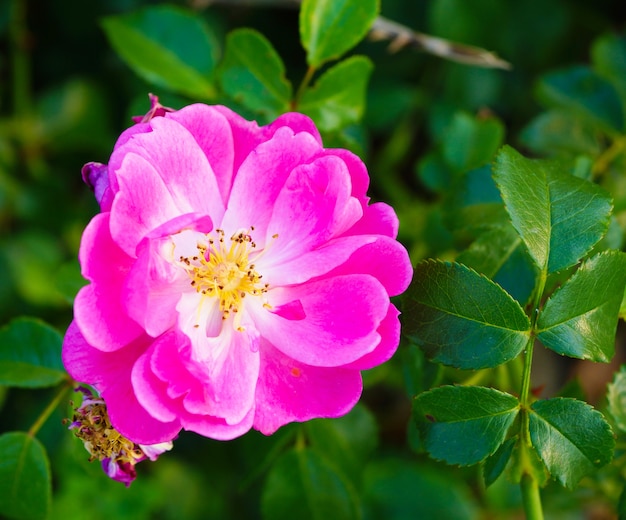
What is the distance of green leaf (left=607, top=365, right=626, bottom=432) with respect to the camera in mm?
1530

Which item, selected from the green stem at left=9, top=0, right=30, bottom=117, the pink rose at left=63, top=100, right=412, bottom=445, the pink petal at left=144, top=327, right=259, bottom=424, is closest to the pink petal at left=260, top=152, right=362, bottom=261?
the pink rose at left=63, top=100, right=412, bottom=445

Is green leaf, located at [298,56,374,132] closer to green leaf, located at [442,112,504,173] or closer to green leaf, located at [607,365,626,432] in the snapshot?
green leaf, located at [442,112,504,173]

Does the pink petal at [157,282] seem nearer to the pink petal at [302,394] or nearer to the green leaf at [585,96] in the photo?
the pink petal at [302,394]

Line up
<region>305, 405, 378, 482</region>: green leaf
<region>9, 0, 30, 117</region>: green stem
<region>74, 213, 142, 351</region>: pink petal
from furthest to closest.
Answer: <region>9, 0, 30, 117</region>: green stem < <region>305, 405, 378, 482</region>: green leaf < <region>74, 213, 142, 351</region>: pink petal

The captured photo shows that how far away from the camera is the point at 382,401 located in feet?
10.2

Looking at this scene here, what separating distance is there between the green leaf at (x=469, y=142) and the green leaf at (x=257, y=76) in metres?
0.59

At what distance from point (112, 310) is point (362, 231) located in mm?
465

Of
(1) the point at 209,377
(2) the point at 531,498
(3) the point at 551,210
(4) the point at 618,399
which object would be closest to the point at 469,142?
(3) the point at 551,210

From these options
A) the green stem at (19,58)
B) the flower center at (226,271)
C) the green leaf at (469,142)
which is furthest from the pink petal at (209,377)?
the green stem at (19,58)

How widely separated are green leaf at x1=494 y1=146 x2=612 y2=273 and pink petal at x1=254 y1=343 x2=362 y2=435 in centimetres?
42

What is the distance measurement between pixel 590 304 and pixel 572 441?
0.81 ft

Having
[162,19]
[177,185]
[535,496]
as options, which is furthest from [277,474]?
[162,19]

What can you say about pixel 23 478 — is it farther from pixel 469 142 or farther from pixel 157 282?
pixel 469 142

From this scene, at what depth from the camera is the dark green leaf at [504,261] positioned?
152cm
